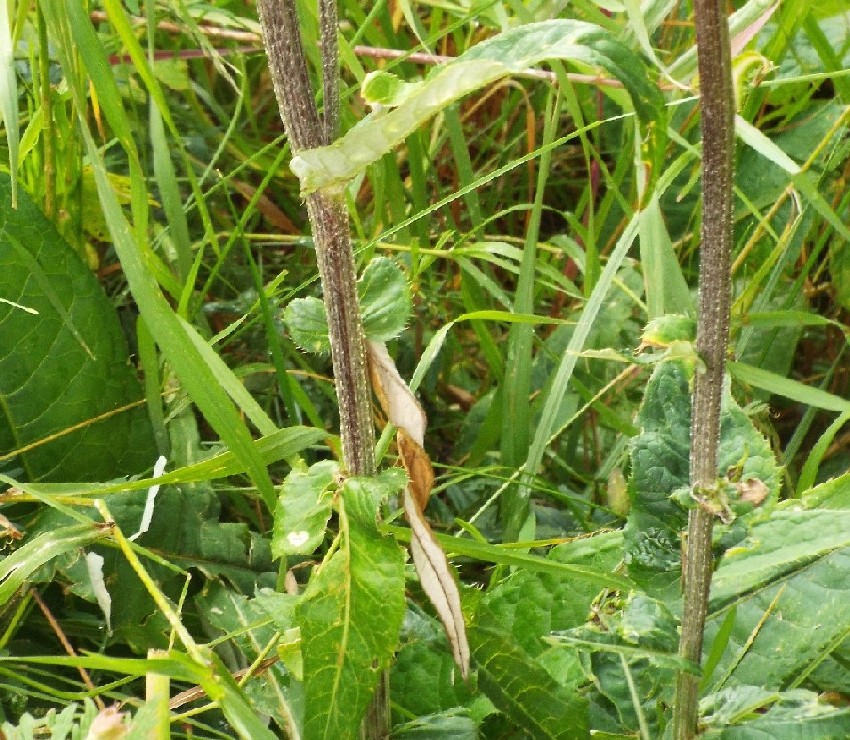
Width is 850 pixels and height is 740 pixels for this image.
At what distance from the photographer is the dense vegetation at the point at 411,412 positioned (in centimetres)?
67

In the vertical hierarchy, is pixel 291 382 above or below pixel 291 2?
below

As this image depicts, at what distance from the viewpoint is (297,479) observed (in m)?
0.70

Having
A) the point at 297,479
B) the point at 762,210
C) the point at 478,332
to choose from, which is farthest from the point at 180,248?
the point at 762,210

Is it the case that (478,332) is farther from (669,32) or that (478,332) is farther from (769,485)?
(669,32)

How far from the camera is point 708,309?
56cm

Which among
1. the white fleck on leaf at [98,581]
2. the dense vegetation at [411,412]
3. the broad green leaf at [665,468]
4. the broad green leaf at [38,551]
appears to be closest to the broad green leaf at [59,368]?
the dense vegetation at [411,412]

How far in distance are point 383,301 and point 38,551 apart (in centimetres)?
34

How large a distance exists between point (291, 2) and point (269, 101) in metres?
1.15

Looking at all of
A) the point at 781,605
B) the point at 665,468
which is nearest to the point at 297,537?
the point at 665,468

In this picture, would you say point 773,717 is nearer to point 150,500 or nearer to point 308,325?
point 308,325

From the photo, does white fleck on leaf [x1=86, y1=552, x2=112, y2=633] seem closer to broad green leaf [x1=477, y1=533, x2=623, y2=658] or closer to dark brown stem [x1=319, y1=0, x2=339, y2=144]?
broad green leaf [x1=477, y1=533, x2=623, y2=658]

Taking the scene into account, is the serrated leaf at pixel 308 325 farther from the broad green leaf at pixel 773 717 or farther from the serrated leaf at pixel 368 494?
the broad green leaf at pixel 773 717

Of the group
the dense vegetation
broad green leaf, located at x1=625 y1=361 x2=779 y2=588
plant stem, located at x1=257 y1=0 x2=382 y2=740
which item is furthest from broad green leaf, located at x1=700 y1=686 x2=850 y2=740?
plant stem, located at x1=257 y1=0 x2=382 y2=740

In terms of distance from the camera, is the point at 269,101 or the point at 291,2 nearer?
the point at 291,2
